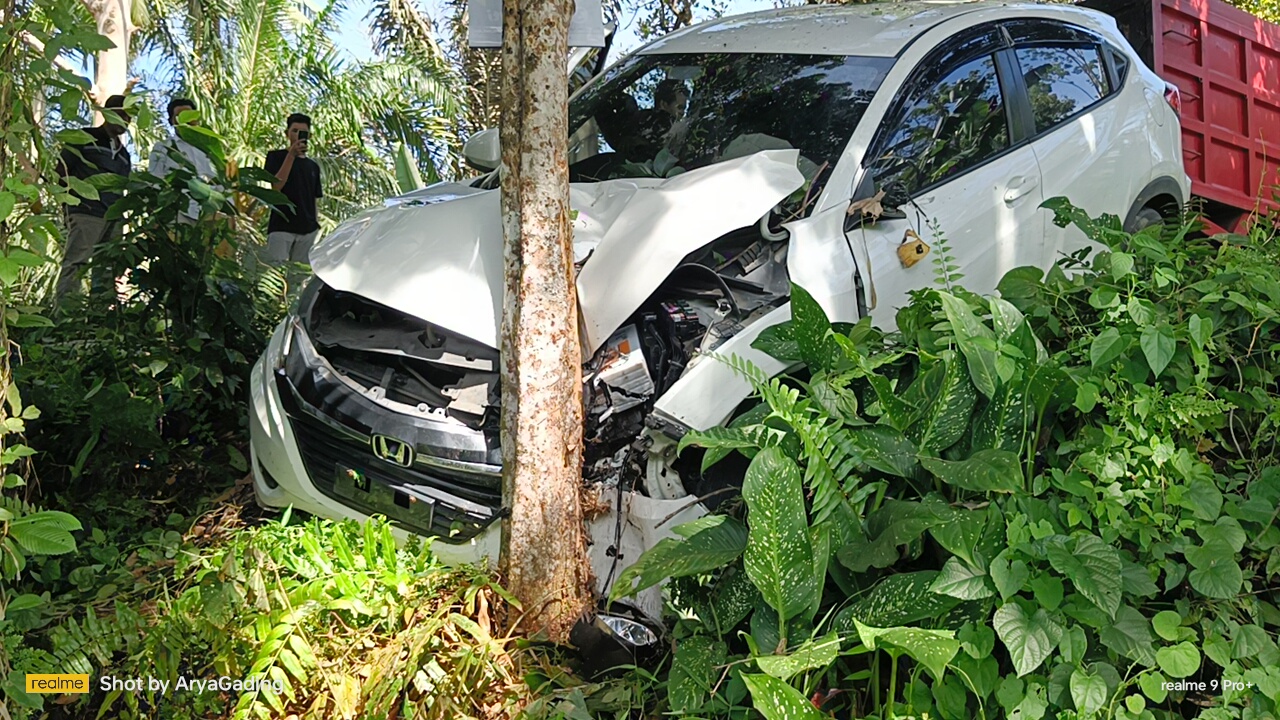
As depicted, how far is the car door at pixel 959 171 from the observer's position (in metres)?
4.19

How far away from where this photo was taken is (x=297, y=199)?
754 cm

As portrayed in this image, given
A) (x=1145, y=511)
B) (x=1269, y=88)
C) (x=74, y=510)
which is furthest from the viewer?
(x=1269, y=88)

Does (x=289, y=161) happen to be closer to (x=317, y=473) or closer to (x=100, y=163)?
(x=100, y=163)

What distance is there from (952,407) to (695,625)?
3.28 ft

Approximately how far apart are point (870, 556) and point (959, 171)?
223cm

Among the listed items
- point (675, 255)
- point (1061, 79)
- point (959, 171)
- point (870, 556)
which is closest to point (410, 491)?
point (675, 255)

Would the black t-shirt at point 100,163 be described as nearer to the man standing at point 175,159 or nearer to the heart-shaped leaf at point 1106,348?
the man standing at point 175,159

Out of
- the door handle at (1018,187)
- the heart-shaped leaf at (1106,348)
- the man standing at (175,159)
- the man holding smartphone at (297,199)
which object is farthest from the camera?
the man holding smartphone at (297,199)

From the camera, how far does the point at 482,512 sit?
3.71m

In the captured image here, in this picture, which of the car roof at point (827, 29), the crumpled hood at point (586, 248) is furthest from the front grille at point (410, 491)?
the car roof at point (827, 29)

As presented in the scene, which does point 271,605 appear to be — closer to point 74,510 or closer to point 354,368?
point 354,368

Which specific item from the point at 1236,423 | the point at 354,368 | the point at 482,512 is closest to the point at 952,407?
the point at 1236,423

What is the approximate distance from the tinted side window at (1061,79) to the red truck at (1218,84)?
8.42ft

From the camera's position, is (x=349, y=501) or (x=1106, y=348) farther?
(x=349, y=501)
